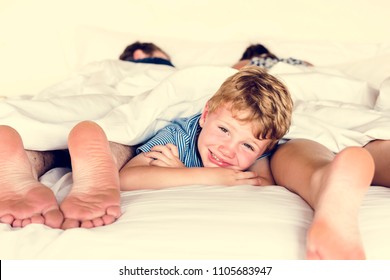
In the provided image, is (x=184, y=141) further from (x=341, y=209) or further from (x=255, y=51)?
(x=255, y=51)

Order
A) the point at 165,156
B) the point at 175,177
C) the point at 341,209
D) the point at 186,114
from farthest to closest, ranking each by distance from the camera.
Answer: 1. the point at 186,114
2. the point at 165,156
3. the point at 175,177
4. the point at 341,209

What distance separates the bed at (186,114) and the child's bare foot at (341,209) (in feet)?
0.13

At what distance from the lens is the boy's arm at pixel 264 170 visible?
3.80 feet

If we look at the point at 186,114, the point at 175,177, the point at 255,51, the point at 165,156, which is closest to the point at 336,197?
the point at 175,177

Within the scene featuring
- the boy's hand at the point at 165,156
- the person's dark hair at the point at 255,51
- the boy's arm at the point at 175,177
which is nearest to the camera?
the boy's arm at the point at 175,177

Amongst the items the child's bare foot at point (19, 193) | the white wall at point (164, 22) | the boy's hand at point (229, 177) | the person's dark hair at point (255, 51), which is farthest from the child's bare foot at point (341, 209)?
the white wall at point (164, 22)

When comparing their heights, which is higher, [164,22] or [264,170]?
[164,22]

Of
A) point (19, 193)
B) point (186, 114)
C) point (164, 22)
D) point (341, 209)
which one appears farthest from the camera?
point (164, 22)

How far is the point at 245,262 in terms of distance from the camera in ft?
2.38

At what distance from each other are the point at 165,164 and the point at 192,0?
1.47 metres

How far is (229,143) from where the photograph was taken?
114cm

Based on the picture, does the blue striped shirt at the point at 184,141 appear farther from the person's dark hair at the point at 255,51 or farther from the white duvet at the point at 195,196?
the person's dark hair at the point at 255,51

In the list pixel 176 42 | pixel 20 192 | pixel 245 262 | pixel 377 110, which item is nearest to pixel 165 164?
pixel 20 192

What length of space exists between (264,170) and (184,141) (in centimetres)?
19
